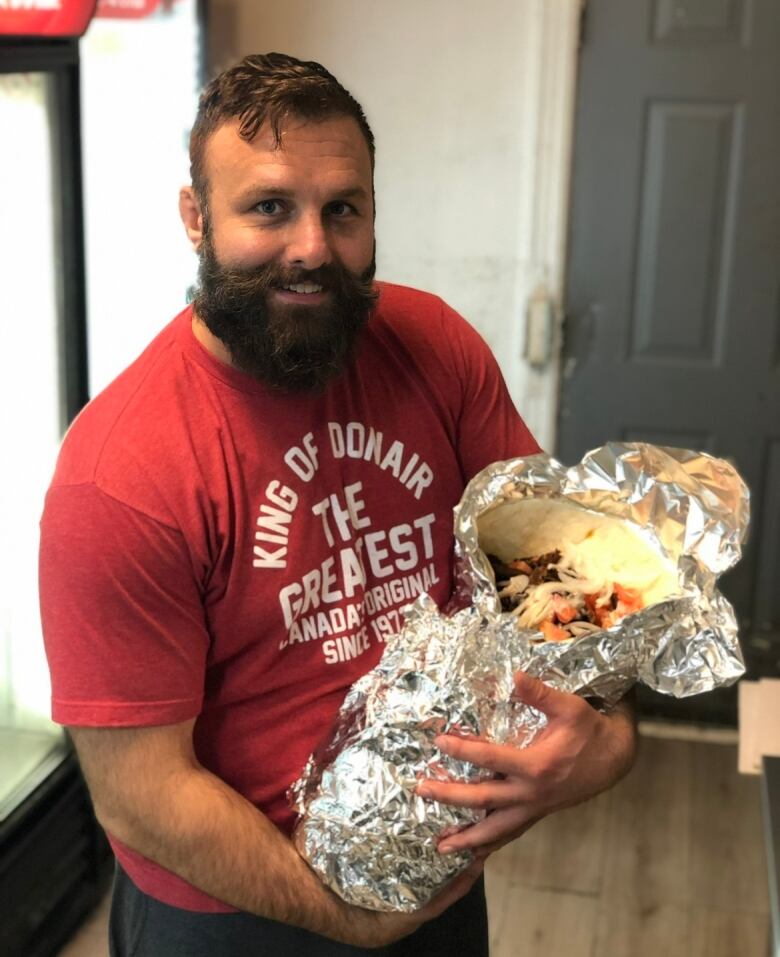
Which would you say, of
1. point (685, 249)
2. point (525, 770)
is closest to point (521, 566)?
point (525, 770)

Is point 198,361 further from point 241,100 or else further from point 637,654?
point 637,654

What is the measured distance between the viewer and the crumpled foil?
105 centimetres

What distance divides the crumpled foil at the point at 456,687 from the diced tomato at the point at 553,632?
0.8 inches

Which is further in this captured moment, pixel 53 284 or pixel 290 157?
pixel 53 284

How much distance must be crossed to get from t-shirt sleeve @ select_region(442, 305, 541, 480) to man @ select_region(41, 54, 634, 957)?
58mm

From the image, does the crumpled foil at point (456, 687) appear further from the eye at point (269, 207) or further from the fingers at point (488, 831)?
the eye at point (269, 207)

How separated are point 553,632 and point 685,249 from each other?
187 cm

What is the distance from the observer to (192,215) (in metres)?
1.19

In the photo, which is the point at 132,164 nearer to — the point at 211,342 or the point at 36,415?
the point at 36,415

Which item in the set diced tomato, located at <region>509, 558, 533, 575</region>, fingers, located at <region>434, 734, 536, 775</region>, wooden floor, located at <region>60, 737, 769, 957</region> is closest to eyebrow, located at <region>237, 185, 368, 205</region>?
diced tomato, located at <region>509, 558, 533, 575</region>

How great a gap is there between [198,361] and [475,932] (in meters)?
0.75

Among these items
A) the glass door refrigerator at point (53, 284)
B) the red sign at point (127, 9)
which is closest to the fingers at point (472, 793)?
the glass door refrigerator at point (53, 284)

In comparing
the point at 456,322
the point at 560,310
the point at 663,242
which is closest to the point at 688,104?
the point at 663,242

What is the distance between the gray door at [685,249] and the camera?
8.57ft
